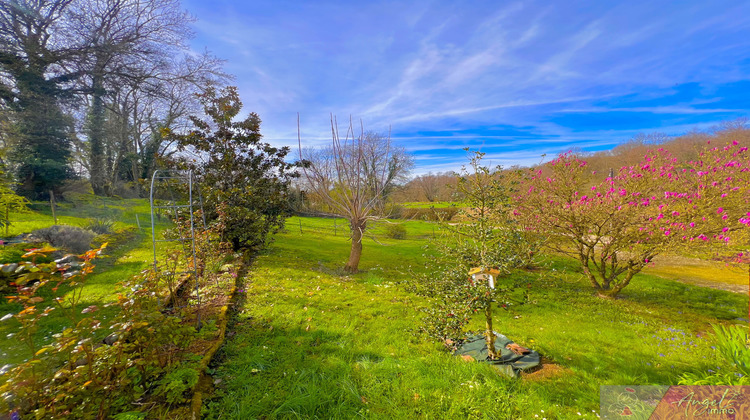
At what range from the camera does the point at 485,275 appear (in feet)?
10.6

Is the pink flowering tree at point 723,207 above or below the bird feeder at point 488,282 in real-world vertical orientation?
above

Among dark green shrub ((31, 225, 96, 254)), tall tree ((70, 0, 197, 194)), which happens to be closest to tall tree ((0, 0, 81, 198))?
tall tree ((70, 0, 197, 194))

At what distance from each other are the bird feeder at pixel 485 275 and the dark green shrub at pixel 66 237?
9864 millimetres

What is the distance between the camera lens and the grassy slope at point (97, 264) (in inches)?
141

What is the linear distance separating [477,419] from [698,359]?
3639 mm

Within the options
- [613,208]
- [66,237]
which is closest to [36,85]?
[66,237]

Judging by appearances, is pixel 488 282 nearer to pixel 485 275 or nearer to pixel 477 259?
pixel 485 275

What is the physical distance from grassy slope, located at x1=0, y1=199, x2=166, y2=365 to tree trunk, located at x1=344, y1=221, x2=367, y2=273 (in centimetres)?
527

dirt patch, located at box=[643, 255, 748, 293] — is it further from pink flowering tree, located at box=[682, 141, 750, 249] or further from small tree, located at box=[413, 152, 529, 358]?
small tree, located at box=[413, 152, 529, 358]

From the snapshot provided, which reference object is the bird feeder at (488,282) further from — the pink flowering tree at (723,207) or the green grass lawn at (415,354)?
the pink flowering tree at (723,207)

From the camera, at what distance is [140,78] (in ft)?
48.9

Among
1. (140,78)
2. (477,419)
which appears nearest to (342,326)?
(477,419)

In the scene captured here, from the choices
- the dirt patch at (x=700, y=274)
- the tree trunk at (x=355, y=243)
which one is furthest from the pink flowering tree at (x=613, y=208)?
the tree trunk at (x=355, y=243)

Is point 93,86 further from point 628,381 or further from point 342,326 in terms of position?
point 628,381
